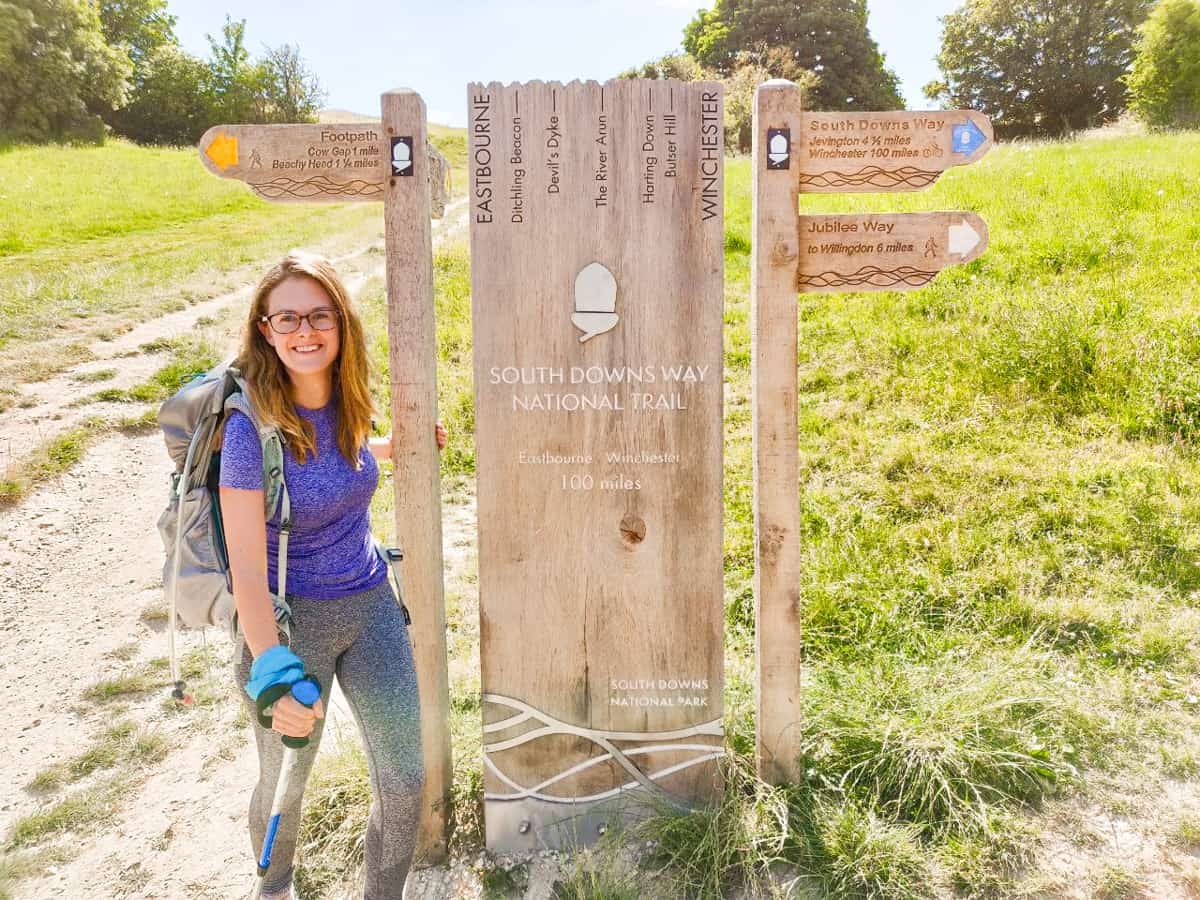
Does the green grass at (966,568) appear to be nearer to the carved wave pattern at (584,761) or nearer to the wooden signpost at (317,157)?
the carved wave pattern at (584,761)

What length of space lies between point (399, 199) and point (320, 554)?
4.18 feet

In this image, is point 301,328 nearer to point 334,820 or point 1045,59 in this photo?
point 334,820

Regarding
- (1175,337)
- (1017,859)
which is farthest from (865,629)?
(1175,337)

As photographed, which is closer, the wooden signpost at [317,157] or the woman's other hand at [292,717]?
the woman's other hand at [292,717]

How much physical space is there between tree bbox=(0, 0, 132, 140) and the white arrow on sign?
37805mm

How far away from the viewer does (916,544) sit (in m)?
5.02

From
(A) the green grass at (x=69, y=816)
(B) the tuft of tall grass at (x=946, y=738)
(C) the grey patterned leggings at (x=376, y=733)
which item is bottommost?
(A) the green grass at (x=69, y=816)

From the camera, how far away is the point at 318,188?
2.93m

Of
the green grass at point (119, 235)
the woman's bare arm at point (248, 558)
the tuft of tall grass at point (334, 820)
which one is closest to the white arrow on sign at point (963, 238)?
the woman's bare arm at point (248, 558)

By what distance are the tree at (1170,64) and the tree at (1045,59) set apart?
16.3ft

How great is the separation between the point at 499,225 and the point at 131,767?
3017mm

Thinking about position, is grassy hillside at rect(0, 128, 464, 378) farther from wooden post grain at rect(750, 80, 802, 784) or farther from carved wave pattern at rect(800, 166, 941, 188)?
carved wave pattern at rect(800, 166, 941, 188)

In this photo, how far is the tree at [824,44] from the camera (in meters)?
41.5

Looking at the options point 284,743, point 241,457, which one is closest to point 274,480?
point 241,457
